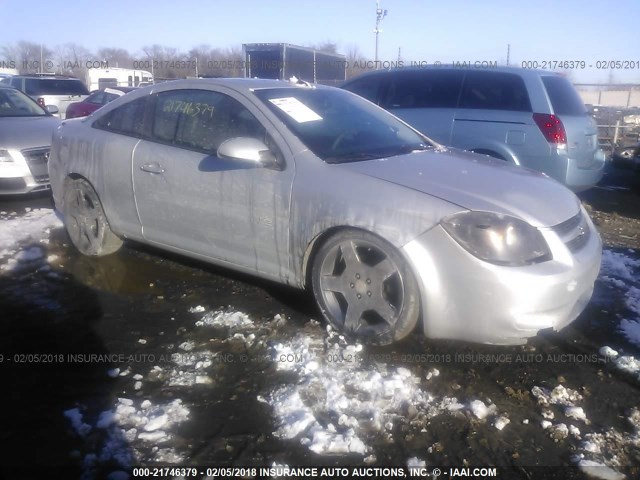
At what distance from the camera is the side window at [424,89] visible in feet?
22.7

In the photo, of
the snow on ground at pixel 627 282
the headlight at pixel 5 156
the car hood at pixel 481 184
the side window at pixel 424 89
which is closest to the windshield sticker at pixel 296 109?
the car hood at pixel 481 184

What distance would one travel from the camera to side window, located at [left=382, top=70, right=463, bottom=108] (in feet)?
22.7

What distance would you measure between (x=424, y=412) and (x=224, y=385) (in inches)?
40.7

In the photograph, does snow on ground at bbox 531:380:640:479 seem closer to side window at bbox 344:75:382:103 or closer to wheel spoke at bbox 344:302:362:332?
wheel spoke at bbox 344:302:362:332

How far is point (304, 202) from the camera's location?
3.35 meters

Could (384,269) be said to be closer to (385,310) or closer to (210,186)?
(385,310)

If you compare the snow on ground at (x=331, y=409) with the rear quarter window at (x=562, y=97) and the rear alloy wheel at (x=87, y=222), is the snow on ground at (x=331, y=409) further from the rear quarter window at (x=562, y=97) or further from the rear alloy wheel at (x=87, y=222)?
the rear quarter window at (x=562, y=97)

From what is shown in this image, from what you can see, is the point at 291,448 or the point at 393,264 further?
the point at 393,264

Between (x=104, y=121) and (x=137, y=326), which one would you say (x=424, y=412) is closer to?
(x=137, y=326)

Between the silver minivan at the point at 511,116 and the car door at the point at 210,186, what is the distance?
3446 mm

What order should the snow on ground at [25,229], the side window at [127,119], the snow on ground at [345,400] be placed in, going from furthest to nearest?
1. the snow on ground at [25,229]
2. the side window at [127,119]
3. the snow on ground at [345,400]

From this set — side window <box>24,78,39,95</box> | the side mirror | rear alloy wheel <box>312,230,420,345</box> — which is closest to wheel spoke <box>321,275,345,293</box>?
rear alloy wheel <box>312,230,420,345</box>

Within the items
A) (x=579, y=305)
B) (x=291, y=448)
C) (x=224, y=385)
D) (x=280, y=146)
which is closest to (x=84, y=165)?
(x=280, y=146)

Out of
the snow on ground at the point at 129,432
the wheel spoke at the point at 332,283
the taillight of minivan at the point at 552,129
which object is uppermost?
the taillight of minivan at the point at 552,129
